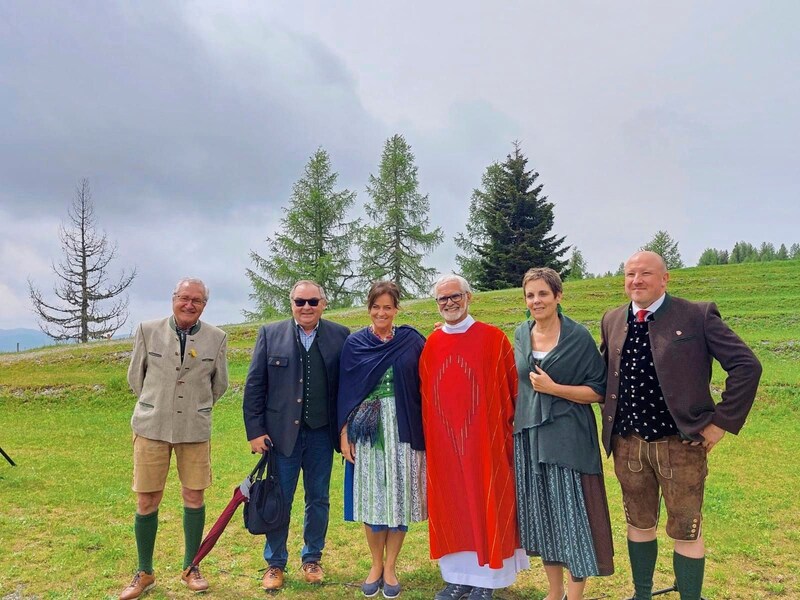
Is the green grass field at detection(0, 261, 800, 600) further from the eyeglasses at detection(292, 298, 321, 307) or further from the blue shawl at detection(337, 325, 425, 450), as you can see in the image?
the eyeglasses at detection(292, 298, 321, 307)

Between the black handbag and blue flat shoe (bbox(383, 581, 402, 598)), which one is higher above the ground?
the black handbag

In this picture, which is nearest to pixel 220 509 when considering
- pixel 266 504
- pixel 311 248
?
pixel 266 504

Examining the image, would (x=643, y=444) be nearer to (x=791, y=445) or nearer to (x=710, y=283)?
(x=791, y=445)

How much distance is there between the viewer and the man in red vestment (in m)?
3.42

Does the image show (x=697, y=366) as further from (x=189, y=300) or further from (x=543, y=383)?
(x=189, y=300)

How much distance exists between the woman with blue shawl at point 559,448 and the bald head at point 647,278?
1.31 ft

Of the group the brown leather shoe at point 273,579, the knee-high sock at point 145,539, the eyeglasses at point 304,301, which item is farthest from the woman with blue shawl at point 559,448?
the knee-high sock at point 145,539

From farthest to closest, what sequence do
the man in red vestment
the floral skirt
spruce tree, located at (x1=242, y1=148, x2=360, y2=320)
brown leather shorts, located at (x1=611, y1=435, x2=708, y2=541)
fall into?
1. spruce tree, located at (x1=242, y1=148, x2=360, y2=320)
2. the floral skirt
3. the man in red vestment
4. brown leather shorts, located at (x1=611, y1=435, x2=708, y2=541)

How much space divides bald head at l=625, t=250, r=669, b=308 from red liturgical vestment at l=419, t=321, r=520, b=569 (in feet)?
2.83

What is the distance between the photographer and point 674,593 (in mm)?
3826

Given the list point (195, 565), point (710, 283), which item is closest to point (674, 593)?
point (195, 565)

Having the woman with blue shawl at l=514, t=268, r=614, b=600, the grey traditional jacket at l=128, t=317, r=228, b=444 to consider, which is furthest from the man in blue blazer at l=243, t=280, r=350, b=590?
the woman with blue shawl at l=514, t=268, r=614, b=600

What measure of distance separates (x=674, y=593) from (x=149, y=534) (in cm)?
374

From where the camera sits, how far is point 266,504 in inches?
148
